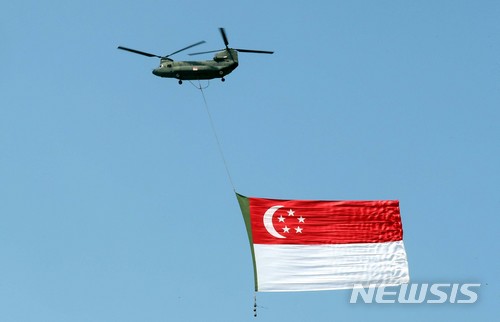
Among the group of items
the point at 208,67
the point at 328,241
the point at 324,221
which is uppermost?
the point at 208,67

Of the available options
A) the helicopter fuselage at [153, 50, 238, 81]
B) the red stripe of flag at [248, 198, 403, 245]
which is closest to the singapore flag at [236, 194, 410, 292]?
the red stripe of flag at [248, 198, 403, 245]

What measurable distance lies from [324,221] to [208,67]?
23514 mm

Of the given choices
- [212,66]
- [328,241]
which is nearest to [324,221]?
[328,241]

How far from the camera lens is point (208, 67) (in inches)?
3467

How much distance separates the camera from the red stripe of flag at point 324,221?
68000mm

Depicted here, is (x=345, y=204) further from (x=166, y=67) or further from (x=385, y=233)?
(x=166, y=67)

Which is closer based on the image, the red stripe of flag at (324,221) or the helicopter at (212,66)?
the red stripe of flag at (324,221)

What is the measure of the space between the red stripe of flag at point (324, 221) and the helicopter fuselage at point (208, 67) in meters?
21.9

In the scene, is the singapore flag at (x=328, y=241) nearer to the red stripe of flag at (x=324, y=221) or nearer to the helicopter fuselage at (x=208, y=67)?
the red stripe of flag at (x=324, y=221)

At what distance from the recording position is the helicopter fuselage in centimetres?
8800

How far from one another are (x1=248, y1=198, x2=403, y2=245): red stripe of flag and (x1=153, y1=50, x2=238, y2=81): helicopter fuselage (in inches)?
862

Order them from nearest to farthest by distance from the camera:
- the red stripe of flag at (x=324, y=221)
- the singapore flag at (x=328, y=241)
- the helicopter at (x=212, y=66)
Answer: the singapore flag at (x=328, y=241) < the red stripe of flag at (x=324, y=221) < the helicopter at (x=212, y=66)

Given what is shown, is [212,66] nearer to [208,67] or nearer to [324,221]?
[208,67]

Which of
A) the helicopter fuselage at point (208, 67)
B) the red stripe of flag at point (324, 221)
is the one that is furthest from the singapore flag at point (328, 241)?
the helicopter fuselage at point (208, 67)
